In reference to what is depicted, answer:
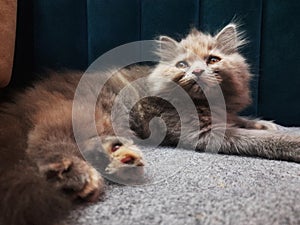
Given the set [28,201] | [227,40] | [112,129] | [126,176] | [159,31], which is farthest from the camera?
[159,31]

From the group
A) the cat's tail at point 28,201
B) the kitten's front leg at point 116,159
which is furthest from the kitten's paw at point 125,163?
the cat's tail at point 28,201

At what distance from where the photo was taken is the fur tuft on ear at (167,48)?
137cm

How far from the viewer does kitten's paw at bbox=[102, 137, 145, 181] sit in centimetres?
83

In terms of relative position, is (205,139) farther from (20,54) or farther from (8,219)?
(20,54)

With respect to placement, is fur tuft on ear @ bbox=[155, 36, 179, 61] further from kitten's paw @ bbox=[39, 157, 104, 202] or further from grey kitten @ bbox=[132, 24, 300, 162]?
kitten's paw @ bbox=[39, 157, 104, 202]

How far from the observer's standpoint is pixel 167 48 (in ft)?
4.59

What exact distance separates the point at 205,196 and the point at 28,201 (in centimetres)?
35

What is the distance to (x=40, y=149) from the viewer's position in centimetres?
80

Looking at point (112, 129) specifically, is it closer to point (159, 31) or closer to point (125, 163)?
point (125, 163)

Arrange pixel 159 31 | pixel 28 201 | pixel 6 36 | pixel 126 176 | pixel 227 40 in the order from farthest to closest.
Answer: pixel 159 31 → pixel 227 40 → pixel 6 36 → pixel 126 176 → pixel 28 201

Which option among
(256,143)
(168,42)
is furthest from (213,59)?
(256,143)

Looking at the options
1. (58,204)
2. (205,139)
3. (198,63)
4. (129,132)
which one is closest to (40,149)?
(58,204)

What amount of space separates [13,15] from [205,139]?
2.68 feet

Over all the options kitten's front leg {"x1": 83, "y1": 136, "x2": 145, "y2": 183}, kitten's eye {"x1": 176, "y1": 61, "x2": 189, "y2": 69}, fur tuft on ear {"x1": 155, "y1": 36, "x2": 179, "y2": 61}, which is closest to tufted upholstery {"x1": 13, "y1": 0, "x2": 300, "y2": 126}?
fur tuft on ear {"x1": 155, "y1": 36, "x2": 179, "y2": 61}
